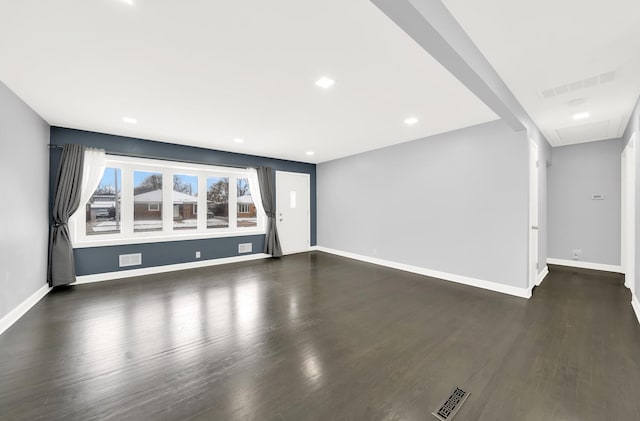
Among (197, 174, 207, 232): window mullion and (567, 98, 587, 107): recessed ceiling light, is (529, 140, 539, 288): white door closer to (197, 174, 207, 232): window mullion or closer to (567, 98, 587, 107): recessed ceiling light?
(567, 98, 587, 107): recessed ceiling light

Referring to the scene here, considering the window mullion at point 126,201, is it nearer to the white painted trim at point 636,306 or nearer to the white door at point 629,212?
the white painted trim at point 636,306

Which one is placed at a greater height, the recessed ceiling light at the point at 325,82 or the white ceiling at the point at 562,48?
the recessed ceiling light at the point at 325,82

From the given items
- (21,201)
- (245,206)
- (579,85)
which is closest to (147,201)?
(21,201)

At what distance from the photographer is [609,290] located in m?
3.64

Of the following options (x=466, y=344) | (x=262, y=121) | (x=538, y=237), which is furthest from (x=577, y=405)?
(x=262, y=121)

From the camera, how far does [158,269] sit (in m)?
4.69

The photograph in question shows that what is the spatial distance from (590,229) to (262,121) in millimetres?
6417

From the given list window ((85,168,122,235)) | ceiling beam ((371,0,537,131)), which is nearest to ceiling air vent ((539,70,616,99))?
ceiling beam ((371,0,537,131))

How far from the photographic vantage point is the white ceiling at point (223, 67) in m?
1.62

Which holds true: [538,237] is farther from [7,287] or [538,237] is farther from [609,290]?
[7,287]

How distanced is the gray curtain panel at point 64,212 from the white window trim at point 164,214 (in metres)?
0.18

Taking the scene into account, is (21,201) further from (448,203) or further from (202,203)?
(448,203)

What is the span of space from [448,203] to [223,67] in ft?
12.6

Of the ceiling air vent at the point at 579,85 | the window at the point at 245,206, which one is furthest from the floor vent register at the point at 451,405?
the window at the point at 245,206
